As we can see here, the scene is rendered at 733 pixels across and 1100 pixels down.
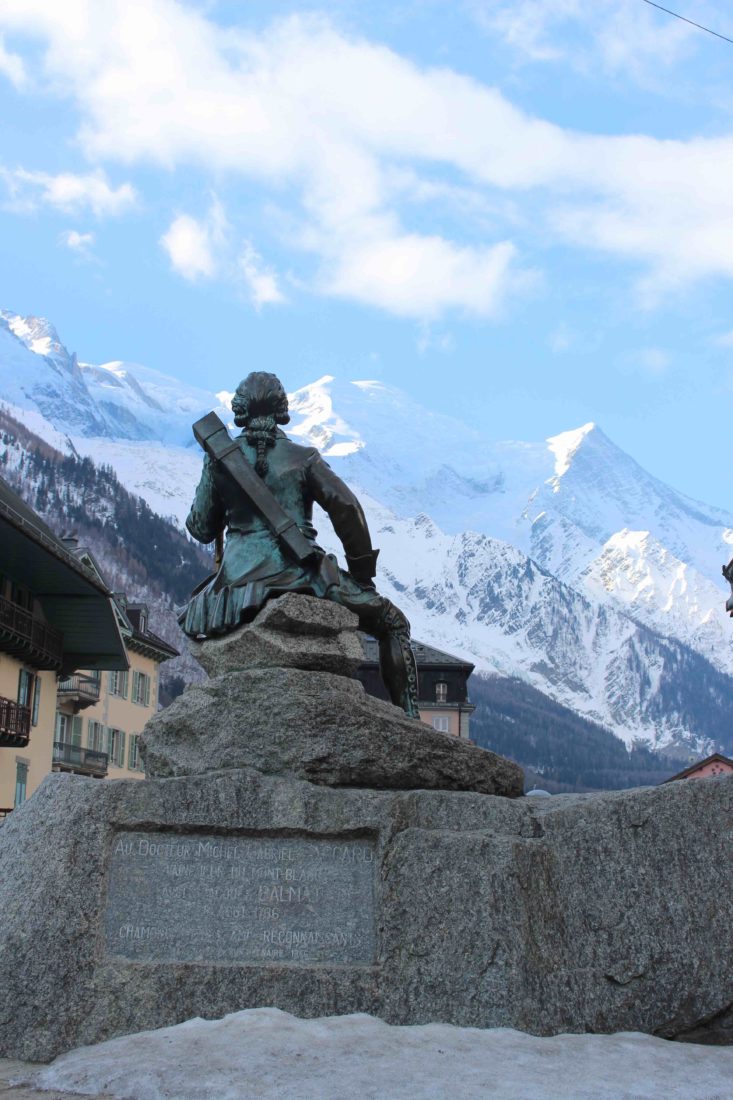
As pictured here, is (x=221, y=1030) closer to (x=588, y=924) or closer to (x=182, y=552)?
(x=588, y=924)

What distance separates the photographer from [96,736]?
5972 centimetres

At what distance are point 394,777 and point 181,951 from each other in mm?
1816

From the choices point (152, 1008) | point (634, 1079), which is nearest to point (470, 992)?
point (634, 1079)

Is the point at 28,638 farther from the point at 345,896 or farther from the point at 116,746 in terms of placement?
the point at 345,896

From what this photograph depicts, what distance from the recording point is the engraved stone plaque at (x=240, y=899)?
8773 millimetres

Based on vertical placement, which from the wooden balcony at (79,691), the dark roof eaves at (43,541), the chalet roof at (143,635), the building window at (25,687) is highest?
the chalet roof at (143,635)

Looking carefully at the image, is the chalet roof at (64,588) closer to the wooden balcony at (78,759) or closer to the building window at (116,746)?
the wooden balcony at (78,759)

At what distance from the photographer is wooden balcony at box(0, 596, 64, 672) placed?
3872cm

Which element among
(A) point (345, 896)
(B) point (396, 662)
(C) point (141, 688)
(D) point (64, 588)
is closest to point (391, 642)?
(B) point (396, 662)

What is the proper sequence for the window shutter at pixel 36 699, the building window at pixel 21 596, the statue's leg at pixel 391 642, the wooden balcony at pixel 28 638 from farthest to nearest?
the window shutter at pixel 36 699
the building window at pixel 21 596
the wooden balcony at pixel 28 638
the statue's leg at pixel 391 642

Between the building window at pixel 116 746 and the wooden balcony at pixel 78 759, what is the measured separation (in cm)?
284

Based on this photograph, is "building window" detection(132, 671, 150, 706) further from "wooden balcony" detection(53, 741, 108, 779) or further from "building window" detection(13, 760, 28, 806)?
"building window" detection(13, 760, 28, 806)

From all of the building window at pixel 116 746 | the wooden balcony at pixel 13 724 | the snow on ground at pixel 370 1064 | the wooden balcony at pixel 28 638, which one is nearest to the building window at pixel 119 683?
the building window at pixel 116 746

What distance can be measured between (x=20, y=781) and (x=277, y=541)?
3400cm
